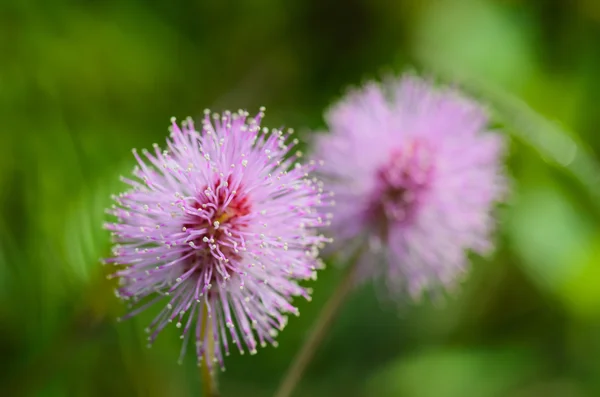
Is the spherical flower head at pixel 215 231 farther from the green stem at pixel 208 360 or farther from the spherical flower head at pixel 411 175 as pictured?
the spherical flower head at pixel 411 175

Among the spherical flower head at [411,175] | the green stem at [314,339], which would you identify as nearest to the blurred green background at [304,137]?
the spherical flower head at [411,175]

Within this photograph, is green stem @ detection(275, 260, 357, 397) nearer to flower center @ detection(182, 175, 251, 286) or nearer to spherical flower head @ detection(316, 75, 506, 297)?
spherical flower head @ detection(316, 75, 506, 297)

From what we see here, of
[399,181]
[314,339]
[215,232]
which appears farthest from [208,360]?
[399,181]

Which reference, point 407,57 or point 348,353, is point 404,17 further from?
point 348,353

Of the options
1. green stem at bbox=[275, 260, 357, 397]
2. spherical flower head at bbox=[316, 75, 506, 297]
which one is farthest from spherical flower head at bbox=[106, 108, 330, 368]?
spherical flower head at bbox=[316, 75, 506, 297]

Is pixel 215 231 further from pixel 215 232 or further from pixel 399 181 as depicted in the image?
pixel 399 181

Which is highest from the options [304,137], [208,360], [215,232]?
[304,137]
